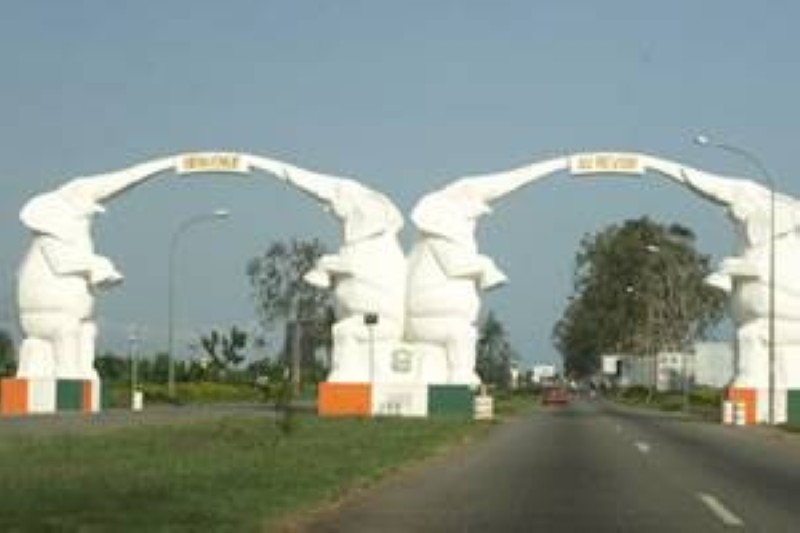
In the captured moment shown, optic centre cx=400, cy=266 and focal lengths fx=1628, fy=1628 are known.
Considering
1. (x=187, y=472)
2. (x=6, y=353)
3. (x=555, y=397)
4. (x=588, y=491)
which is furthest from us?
(x=6, y=353)

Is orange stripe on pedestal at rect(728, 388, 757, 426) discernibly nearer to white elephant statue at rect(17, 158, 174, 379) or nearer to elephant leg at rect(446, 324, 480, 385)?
elephant leg at rect(446, 324, 480, 385)

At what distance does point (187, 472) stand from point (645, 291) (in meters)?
116

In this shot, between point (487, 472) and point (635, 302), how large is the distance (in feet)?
378

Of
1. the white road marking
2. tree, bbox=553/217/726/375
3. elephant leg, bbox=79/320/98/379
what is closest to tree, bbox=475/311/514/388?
tree, bbox=553/217/726/375

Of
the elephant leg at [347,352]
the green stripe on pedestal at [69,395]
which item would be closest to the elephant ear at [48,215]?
the green stripe on pedestal at [69,395]

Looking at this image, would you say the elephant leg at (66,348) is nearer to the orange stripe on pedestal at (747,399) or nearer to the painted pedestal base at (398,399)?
the painted pedestal base at (398,399)

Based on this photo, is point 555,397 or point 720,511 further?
point 555,397

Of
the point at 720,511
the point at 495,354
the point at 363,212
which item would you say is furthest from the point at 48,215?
the point at 495,354

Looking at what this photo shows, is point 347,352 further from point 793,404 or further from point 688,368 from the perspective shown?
point 688,368

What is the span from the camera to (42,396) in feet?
211

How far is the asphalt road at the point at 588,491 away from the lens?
17.9 m

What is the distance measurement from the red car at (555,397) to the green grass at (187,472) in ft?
218

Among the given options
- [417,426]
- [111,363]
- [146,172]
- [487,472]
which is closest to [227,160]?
[146,172]

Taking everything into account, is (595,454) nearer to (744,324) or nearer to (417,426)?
(417,426)
